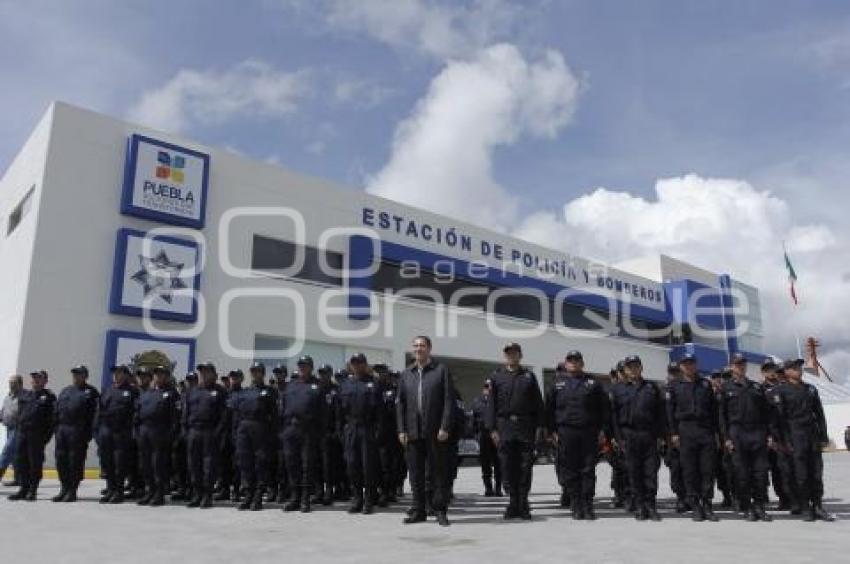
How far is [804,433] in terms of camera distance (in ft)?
25.7

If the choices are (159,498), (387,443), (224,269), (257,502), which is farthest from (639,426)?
(224,269)

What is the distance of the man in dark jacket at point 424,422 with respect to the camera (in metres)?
7.23

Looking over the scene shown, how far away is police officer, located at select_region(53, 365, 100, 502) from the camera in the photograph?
31.1ft

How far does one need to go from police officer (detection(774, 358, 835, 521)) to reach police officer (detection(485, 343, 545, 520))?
8.85 feet

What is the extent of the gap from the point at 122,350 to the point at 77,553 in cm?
1173

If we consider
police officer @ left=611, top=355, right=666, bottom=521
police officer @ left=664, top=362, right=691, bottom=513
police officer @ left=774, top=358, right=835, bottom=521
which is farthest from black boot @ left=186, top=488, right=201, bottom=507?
police officer @ left=774, top=358, right=835, bottom=521

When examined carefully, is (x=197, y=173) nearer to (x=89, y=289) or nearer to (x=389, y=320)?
(x=89, y=289)

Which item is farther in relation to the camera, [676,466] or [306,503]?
[676,466]

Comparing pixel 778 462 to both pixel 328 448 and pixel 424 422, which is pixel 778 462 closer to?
pixel 424 422

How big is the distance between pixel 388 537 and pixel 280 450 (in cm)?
347

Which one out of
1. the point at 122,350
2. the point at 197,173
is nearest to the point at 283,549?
the point at 122,350

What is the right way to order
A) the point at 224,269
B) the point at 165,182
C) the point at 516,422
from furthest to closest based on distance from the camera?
Result: the point at 224,269, the point at 165,182, the point at 516,422

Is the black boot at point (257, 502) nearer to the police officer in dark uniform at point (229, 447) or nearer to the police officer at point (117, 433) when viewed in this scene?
the police officer in dark uniform at point (229, 447)

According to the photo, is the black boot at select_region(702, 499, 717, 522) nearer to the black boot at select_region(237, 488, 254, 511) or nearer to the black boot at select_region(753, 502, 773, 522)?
the black boot at select_region(753, 502, 773, 522)
